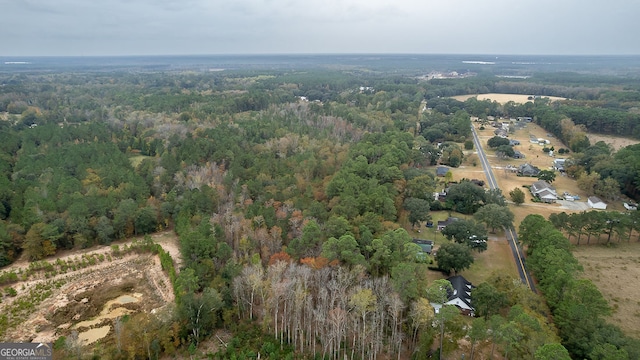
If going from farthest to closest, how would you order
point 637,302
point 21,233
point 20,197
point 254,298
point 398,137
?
point 398,137 < point 20,197 < point 21,233 < point 637,302 < point 254,298

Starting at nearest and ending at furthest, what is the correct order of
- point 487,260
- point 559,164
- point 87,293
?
1. point 87,293
2. point 487,260
3. point 559,164

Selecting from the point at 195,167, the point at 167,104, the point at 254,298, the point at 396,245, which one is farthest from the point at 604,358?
the point at 167,104

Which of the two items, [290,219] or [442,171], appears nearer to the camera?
[290,219]

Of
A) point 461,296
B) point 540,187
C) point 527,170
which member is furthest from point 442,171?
point 461,296

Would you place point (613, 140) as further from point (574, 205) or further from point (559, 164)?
point (574, 205)

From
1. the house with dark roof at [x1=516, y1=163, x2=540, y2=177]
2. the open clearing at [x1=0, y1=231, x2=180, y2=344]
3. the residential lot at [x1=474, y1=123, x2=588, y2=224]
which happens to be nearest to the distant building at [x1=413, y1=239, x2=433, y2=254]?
the residential lot at [x1=474, y1=123, x2=588, y2=224]

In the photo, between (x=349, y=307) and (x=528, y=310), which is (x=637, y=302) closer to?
(x=528, y=310)
